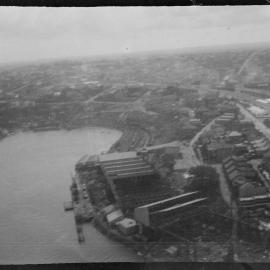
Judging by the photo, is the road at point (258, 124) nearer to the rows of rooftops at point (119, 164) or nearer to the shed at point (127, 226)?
the rows of rooftops at point (119, 164)

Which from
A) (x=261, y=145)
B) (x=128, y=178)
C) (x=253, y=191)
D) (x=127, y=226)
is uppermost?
(x=261, y=145)

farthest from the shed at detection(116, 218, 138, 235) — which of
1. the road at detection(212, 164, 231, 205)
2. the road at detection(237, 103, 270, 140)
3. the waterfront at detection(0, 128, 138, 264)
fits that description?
the road at detection(237, 103, 270, 140)

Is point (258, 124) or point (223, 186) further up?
point (258, 124)

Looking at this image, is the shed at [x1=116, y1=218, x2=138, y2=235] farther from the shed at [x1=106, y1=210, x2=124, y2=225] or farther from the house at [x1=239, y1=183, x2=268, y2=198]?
the house at [x1=239, y1=183, x2=268, y2=198]

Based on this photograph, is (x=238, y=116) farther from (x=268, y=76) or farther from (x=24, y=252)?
(x=24, y=252)

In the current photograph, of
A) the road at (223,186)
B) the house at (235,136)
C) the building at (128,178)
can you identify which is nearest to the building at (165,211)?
the building at (128,178)

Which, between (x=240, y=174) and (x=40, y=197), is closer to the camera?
(x=240, y=174)

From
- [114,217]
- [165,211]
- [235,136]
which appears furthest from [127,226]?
[235,136]

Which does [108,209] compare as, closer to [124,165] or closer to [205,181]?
[124,165]
